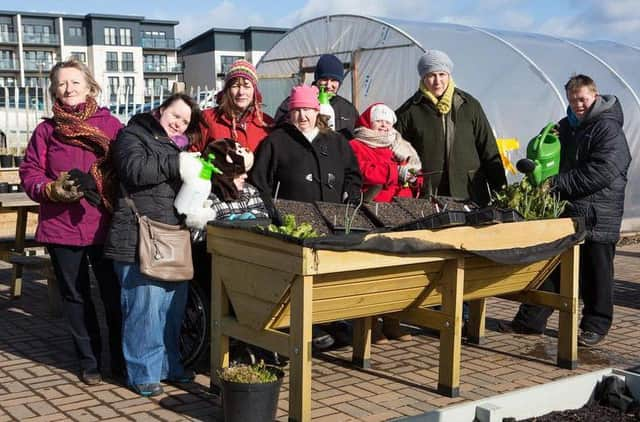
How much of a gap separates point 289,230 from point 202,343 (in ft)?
4.10

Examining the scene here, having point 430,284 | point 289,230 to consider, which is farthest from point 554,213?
point 289,230

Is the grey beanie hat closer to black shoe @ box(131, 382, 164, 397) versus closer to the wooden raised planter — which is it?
the wooden raised planter

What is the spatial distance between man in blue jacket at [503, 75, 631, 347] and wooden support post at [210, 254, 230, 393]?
240cm

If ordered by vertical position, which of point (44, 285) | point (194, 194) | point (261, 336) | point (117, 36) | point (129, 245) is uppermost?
point (117, 36)

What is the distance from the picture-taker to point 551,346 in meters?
6.13

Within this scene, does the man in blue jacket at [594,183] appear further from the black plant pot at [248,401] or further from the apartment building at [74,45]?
the apartment building at [74,45]

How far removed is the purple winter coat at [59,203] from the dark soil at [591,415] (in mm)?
2613

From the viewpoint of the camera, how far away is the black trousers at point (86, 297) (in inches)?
197

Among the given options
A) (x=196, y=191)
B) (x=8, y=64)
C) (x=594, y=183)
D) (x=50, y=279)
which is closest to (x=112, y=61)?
(x=8, y=64)

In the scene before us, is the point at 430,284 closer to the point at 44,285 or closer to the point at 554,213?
the point at 554,213

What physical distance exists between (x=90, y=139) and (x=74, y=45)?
7691cm

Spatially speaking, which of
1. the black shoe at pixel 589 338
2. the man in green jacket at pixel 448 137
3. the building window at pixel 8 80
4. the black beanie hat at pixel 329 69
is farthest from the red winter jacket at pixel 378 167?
the building window at pixel 8 80

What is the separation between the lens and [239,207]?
16.5ft

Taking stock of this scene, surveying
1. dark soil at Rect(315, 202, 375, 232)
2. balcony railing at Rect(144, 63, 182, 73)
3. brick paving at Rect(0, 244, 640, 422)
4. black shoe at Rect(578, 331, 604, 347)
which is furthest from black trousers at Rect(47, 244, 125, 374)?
balcony railing at Rect(144, 63, 182, 73)
